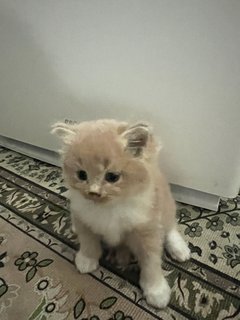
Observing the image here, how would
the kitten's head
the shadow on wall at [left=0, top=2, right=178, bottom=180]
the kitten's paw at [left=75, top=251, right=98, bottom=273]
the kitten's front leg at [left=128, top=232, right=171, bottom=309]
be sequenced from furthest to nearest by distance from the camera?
the shadow on wall at [left=0, top=2, right=178, bottom=180]
the kitten's paw at [left=75, top=251, right=98, bottom=273]
the kitten's front leg at [left=128, top=232, right=171, bottom=309]
the kitten's head

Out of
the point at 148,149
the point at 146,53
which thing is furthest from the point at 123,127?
the point at 146,53

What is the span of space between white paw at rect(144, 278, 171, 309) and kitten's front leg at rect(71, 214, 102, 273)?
0.57 ft

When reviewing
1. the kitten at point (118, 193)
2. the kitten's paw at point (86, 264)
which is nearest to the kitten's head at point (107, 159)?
the kitten at point (118, 193)

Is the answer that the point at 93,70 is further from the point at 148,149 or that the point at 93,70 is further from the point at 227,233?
the point at 227,233

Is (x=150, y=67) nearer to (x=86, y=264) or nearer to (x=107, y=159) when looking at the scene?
(x=107, y=159)

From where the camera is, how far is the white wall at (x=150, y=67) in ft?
2.67

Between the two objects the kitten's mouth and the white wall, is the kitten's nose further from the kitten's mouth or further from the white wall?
the white wall

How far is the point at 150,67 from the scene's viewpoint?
2.95 feet

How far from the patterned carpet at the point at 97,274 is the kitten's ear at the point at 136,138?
0.40 meters

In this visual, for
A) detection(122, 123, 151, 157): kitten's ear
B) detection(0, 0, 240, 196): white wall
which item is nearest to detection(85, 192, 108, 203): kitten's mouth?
detection(122, 123, 151, 157): kitten's ear

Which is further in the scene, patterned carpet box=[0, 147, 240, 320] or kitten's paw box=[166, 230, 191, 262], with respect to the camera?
kitten's paw box=[166, 230, 191, 262]

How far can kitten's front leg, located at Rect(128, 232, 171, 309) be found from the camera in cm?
76

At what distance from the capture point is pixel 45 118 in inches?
49.6

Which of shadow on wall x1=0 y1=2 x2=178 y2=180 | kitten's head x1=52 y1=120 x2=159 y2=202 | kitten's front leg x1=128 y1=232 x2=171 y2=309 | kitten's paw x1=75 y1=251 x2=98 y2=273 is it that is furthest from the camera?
shadow on wall x1=0 y1=2 x2=178 y2=180
